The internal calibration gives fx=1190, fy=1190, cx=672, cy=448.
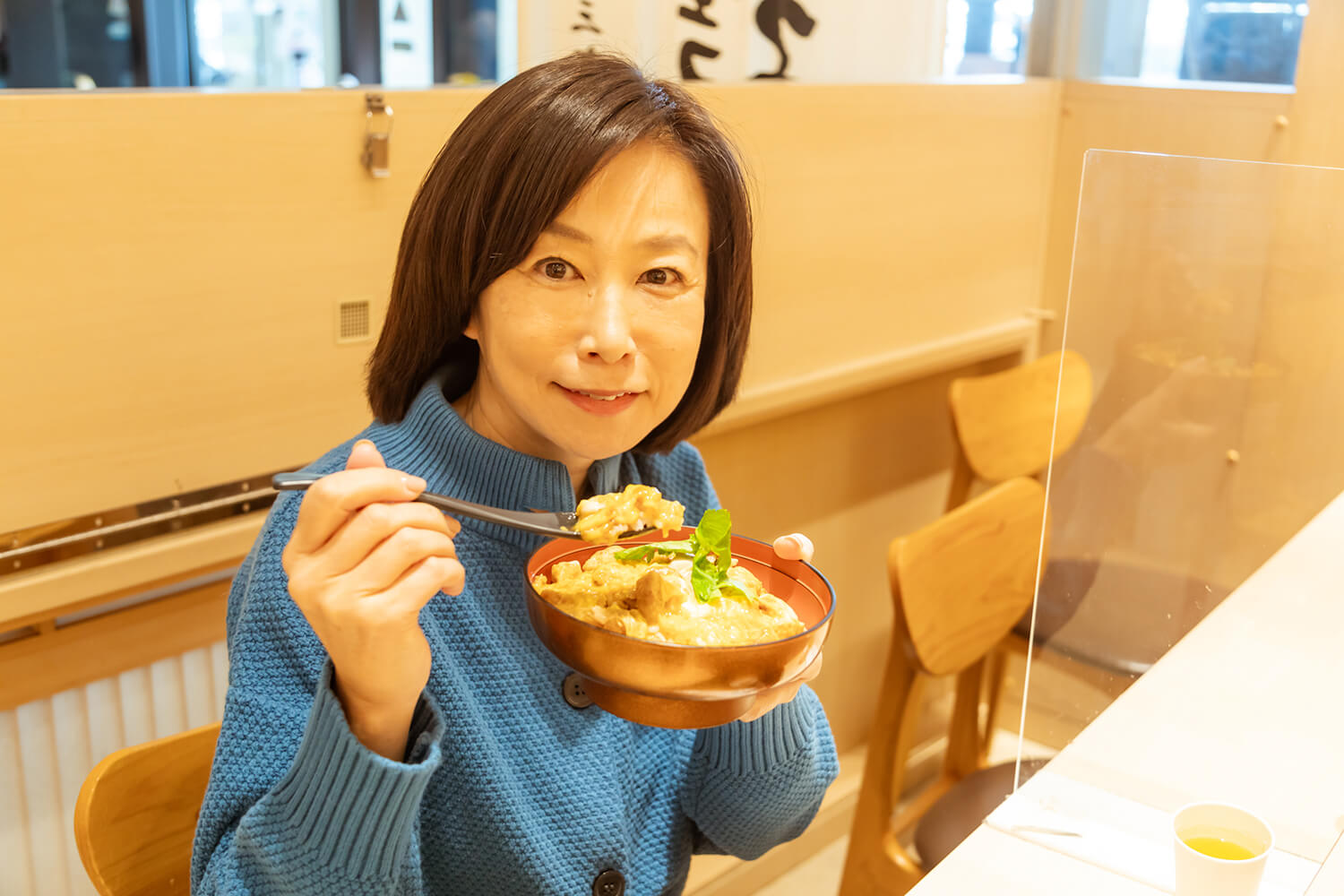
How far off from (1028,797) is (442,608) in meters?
0.54

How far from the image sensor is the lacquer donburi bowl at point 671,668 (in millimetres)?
785

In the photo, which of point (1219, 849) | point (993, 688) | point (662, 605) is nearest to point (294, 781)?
point (662, 605)

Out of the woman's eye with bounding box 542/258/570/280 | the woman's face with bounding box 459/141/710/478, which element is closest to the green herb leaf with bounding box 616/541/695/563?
the woman's face with bounding box 459/141/710/478

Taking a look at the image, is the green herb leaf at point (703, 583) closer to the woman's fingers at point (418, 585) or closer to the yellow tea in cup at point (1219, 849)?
the woman's fingers at point (418, 585)

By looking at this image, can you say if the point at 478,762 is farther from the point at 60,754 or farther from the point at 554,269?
the point at 60,754

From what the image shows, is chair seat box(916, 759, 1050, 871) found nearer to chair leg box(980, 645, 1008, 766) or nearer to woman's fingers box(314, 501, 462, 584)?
chair leg box(980, 645, 1008, 766)

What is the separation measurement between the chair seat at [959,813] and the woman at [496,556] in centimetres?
68

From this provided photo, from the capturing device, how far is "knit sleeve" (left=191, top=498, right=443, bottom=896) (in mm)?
808

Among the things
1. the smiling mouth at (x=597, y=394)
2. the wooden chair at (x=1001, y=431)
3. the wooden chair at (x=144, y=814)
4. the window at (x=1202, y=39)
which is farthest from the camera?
the window at (x=1202, y=39)

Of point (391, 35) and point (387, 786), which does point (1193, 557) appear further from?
point (391, 35)

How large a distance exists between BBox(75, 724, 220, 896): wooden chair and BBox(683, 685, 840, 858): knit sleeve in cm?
48

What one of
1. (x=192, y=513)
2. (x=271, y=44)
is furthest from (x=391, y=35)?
(x=271, y=44)

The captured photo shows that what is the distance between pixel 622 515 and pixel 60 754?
37.5 inches

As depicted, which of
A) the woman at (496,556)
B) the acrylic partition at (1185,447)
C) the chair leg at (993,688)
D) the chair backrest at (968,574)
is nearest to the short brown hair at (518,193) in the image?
the woman at (496,556)
